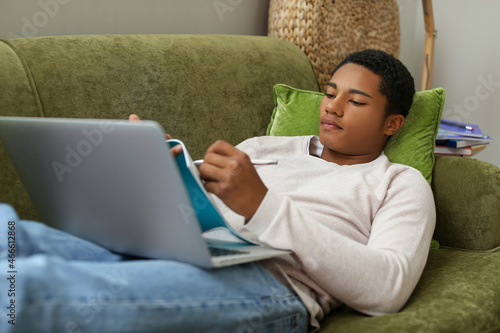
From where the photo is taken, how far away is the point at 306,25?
2.07 meters

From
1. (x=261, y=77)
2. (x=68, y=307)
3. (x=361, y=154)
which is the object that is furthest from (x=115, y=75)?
(x=68, y=307)

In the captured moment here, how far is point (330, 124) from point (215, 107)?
14.5 inches

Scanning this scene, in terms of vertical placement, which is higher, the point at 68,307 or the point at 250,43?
the point at 250,43

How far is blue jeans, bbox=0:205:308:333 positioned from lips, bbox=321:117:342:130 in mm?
506

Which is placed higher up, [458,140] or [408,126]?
[408,126]

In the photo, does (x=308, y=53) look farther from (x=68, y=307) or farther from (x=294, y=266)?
(x=68, y=307)

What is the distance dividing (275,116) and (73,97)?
0.57m

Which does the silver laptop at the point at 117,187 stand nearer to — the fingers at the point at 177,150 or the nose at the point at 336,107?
the fingers at the point at 177,150

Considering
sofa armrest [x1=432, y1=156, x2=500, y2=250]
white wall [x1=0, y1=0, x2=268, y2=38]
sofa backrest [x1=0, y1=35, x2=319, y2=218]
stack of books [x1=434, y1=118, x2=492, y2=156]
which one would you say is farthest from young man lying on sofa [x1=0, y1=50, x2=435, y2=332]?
white wall [x1=0, y1=0, x2=268, y2=38]

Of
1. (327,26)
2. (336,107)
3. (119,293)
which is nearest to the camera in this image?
(119,293)

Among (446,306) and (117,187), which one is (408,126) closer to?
(446,306)

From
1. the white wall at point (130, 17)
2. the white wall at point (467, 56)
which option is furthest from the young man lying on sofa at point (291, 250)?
the white wall at point (467, 56)

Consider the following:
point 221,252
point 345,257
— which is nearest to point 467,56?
point 345,257

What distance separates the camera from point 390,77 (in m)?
1.32
